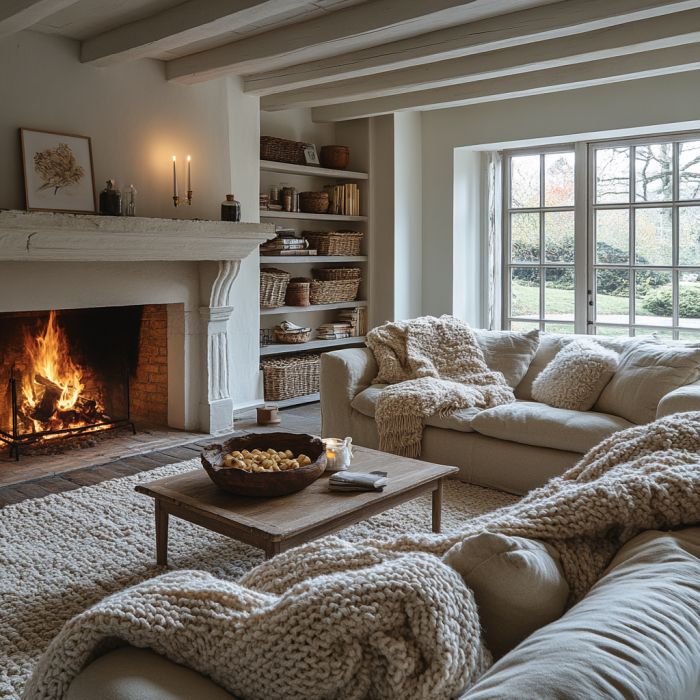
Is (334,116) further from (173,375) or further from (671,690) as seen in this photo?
(671,690)

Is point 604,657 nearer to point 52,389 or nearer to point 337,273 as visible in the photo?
point 52,389

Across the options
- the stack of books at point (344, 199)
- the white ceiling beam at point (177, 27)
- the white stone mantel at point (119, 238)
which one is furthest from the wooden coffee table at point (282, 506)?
the stack of books at point (344, 199)

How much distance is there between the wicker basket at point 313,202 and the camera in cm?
629

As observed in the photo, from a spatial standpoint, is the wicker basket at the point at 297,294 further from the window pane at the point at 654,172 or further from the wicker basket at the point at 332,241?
the window pane at the point at 654,172

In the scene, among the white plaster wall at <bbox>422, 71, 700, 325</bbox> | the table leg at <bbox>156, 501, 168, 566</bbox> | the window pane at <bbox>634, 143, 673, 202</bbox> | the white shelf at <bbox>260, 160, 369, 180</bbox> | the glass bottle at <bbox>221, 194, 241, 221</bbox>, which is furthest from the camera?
the white shelf at <bbox>260, 160, 369, 180</bbox>

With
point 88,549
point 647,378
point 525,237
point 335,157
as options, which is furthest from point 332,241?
point 88,549

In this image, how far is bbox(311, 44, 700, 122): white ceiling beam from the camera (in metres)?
4.68

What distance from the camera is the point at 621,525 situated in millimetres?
1322

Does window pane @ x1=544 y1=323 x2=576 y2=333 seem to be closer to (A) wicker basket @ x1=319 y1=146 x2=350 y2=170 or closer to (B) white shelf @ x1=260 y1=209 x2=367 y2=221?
(B) white shelf @ x1=260 y1=209 x2=367 y2=221

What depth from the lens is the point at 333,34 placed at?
3928 mm

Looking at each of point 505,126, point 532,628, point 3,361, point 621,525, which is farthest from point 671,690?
point 505,126

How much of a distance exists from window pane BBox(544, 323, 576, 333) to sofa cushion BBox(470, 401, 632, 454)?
259 centimetres

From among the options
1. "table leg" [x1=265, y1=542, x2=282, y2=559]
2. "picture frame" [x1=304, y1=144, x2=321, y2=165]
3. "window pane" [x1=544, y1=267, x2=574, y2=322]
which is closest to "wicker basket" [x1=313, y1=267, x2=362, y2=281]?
"picture frame" [x1=304, y1=144, x2=321, y2=165]

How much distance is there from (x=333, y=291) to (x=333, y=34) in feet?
8.86
